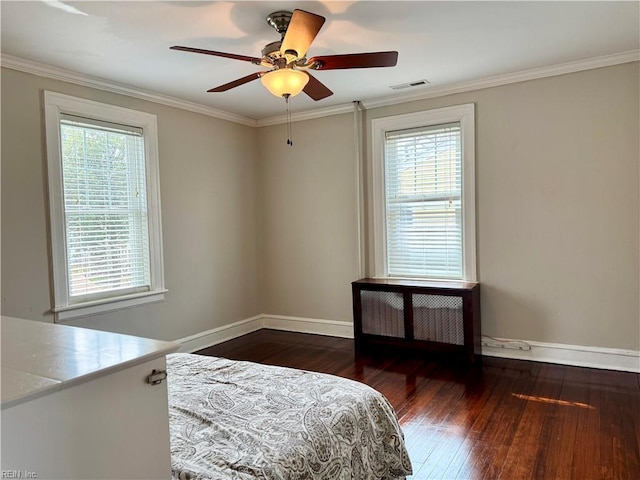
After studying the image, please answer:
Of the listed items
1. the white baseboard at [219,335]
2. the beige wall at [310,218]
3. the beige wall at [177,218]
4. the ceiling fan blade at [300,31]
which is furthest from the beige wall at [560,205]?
the white baseboard at [219,335]

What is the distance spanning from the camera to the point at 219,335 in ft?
16.0

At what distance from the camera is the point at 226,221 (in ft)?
16.4

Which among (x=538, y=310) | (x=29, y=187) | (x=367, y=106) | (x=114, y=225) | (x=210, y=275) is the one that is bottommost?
(x=538, y=310)

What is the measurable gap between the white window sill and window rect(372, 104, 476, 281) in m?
2.29

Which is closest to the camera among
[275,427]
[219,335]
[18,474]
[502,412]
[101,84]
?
[18,474]

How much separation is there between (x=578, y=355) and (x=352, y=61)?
123 inches

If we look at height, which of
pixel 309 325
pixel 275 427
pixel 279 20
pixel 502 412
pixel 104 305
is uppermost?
pixel 279 20

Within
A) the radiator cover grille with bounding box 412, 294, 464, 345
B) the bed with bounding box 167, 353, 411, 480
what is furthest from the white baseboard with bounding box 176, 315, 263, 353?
the bed with bounding box 167, 353, 411, 480

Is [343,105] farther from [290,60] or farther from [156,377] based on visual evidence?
[156,377]

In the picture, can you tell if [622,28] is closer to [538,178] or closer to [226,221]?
[538,178]

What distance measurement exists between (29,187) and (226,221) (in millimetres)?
2056

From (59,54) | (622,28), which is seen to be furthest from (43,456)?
(622,28)

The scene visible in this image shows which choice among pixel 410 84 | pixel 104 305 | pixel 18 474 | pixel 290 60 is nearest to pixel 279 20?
pixel 290 60

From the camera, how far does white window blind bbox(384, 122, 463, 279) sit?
4.28m
